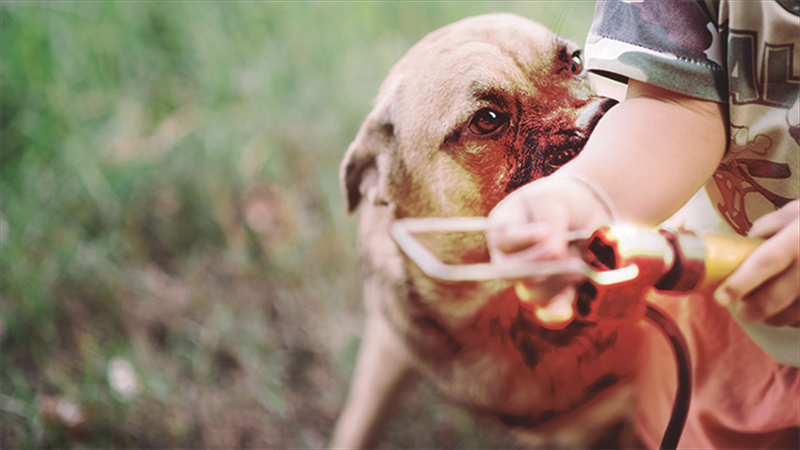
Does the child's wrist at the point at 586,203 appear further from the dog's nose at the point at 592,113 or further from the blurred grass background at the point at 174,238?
the blurred grass background at the point at 174,238

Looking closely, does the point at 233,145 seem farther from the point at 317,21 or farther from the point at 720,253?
the point at 720,253

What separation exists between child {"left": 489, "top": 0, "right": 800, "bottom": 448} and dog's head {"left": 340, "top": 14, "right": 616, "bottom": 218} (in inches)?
1.4

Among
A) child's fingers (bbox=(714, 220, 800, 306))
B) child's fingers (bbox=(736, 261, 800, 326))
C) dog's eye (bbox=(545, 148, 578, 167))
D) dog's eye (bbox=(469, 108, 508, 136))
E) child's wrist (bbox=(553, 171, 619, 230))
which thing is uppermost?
dog's eye (bbox=(469, 108, 508, 136))

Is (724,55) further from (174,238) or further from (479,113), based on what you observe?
(174,238)

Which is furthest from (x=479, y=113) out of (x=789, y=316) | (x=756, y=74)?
(x=789, y=316)

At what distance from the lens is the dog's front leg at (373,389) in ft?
4.22

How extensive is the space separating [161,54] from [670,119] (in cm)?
132

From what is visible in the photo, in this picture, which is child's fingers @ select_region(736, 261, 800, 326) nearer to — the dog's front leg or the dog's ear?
the dog's ear

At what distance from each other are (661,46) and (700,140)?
0.11 m

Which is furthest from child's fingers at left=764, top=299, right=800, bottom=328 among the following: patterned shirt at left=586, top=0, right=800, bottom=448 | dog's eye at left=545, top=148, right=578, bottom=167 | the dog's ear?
the dog's ear

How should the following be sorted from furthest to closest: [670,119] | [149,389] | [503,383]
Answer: [149,389]
[503,383]
[670,119]

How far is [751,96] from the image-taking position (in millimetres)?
591

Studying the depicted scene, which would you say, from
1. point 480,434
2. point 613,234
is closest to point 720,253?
point 613,234

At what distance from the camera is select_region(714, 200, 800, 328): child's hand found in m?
0.52
